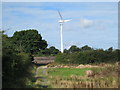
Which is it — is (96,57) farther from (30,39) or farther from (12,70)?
(12,70)

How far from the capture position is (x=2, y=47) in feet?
36.9

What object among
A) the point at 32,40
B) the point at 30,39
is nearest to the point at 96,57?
the point at 32,40

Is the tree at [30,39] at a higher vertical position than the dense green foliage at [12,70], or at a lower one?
higher

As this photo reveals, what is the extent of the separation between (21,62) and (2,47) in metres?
1.45

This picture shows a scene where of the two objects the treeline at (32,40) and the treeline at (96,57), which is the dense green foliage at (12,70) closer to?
the treeline at (96,57)

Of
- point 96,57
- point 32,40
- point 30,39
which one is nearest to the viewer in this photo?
point 96,57

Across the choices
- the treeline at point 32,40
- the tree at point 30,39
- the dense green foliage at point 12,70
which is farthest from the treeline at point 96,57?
the dense green foliage at point 12,70

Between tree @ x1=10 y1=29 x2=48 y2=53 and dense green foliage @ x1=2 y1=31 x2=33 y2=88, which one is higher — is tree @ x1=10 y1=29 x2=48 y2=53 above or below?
A: above

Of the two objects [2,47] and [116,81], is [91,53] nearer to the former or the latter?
[116,81]

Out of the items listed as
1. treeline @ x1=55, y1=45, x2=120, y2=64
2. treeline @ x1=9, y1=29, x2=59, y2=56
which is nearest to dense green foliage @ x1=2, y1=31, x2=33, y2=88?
treeline @ x1=55, y1=45, x2=120, y2=64

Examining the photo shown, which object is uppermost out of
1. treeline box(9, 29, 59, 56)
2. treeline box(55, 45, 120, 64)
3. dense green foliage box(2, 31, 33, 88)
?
treeline box(9, 29, 59, 56)

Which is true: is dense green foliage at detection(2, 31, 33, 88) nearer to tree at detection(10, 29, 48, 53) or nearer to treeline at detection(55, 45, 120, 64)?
treeline at detection(55, 45, 120, 64)

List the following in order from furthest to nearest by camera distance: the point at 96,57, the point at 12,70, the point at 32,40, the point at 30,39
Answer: the point at 30,39
the point at 32,40
the point at 96,57
the point at 12,70

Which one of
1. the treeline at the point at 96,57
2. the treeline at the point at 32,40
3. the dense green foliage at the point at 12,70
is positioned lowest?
the dense green foliage at the point at 12,70
